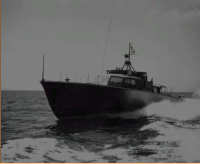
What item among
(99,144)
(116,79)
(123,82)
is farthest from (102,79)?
(99,144)

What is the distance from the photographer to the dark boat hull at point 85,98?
11.1 meters

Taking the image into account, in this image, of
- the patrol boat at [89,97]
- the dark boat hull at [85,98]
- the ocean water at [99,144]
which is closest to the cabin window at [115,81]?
the patrol boat at [89,97]

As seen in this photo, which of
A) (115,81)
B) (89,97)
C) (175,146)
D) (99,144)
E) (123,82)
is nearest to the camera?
(175,146)

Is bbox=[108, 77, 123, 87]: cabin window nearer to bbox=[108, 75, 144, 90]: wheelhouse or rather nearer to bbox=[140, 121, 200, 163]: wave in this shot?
bbox=[108, 75, 144, 90]: wheelhouse

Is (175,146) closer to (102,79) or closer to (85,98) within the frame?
(85,98)

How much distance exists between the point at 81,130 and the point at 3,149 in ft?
12.6

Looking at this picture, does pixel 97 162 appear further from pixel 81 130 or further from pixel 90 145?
pixel 81 130

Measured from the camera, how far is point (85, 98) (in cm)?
1115

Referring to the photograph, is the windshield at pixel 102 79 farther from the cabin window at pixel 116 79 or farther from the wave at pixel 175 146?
the wave at pixel 175 146

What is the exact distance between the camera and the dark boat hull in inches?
437

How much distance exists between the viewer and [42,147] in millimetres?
7152

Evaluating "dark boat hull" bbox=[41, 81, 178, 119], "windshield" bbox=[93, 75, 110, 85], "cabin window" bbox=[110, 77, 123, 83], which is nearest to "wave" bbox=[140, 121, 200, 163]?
"dark boat hull" bbox=[41, 81, 178, 119]

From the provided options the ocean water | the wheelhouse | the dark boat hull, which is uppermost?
the wheelhouse

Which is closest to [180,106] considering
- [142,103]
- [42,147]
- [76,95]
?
[142,103]
